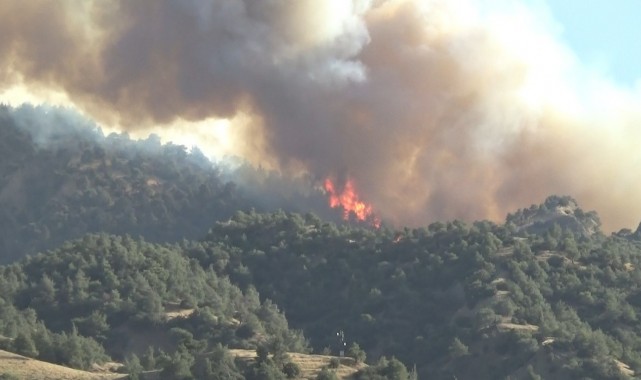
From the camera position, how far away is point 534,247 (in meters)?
172

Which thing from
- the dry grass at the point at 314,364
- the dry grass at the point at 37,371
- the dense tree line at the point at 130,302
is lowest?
the dry grass at the point at 37,371

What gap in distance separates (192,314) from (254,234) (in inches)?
1537

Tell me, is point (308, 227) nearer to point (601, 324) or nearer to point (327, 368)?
point (601, 324)

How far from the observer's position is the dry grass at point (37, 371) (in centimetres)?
10369

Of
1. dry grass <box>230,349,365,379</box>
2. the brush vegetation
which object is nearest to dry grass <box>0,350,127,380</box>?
the brush vegetation

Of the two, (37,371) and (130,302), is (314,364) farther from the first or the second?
(130,302)

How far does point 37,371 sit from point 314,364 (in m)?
18.8

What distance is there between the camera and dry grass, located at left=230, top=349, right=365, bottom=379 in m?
110

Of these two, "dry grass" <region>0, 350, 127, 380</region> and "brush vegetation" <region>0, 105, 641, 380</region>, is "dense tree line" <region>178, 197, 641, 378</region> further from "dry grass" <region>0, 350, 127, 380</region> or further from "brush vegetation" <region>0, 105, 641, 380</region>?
"dry grass" <region>0, 350, 127, 380</region>

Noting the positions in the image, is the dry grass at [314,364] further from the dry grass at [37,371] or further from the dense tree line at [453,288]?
the dense tree line at [453,288]

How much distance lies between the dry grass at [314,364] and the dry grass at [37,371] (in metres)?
10.8

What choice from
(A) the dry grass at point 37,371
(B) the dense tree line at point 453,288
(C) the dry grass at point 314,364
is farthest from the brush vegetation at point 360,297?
(A) the dry grass at point 37,371

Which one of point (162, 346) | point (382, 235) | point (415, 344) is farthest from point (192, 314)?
point (382, 235)

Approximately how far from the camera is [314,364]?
11306cm
